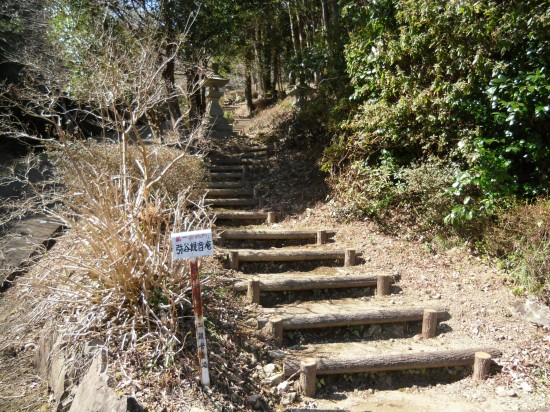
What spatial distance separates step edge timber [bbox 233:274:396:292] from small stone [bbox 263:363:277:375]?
3.62ft

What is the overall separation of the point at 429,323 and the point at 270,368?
1.82 m

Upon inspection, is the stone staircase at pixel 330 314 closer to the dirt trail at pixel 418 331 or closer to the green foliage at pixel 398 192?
the dirt trail at pixel 418 331

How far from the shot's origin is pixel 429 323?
4344 millimetres

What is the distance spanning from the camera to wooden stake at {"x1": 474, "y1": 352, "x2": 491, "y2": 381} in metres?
3.79

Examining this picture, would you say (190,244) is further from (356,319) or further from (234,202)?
(234,202)

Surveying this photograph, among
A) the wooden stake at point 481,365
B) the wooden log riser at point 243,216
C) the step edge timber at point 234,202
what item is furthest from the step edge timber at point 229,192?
the wooden stake at point 481,365

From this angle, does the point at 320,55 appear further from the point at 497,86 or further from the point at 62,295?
the point at 62,295

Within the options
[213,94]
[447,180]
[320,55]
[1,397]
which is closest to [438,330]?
[447,180]

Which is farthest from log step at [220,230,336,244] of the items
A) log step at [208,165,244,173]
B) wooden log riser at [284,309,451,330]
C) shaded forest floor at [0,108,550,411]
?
log step at [208,165,244,173]

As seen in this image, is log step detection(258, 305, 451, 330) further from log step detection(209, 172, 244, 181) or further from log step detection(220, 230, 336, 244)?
log step detection(209, 172, 244, 181)

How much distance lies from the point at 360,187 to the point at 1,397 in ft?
18.0

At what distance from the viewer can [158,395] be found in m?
3.03

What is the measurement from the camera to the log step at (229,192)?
8.23 meters

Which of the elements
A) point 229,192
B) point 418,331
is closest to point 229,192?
point 229,192
